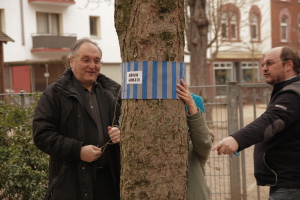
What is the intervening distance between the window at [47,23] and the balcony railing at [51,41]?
1.83 feet

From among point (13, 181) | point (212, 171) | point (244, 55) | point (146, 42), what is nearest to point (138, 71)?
point (146, 42)

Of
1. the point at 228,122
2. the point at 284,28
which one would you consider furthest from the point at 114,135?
the point at 284,28

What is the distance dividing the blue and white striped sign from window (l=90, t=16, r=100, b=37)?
28.1 metres

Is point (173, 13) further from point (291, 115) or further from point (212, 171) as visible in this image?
point (212, 171)

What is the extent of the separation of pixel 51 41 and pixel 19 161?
24.0 m

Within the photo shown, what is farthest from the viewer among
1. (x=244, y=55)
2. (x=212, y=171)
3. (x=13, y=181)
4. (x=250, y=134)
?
(x=244, y=55)

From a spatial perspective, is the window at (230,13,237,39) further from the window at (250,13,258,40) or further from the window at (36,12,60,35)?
the window at (36,12,60,35)

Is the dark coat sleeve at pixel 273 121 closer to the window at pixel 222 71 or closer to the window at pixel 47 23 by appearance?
the window at pixel 47 23

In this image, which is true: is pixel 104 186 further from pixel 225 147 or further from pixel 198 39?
pixel 198 39

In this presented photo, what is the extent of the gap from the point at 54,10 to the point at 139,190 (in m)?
27.3

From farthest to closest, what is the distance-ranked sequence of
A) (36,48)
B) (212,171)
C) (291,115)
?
1. (36,48)
2. (212,171)
3. (291,115)

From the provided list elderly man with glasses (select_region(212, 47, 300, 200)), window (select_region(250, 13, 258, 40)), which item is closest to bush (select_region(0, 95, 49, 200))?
elderly man with glasses (select_region(212, 47, 300, 200))

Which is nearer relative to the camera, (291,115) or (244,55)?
(291,115)

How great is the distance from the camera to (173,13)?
2.54 m
